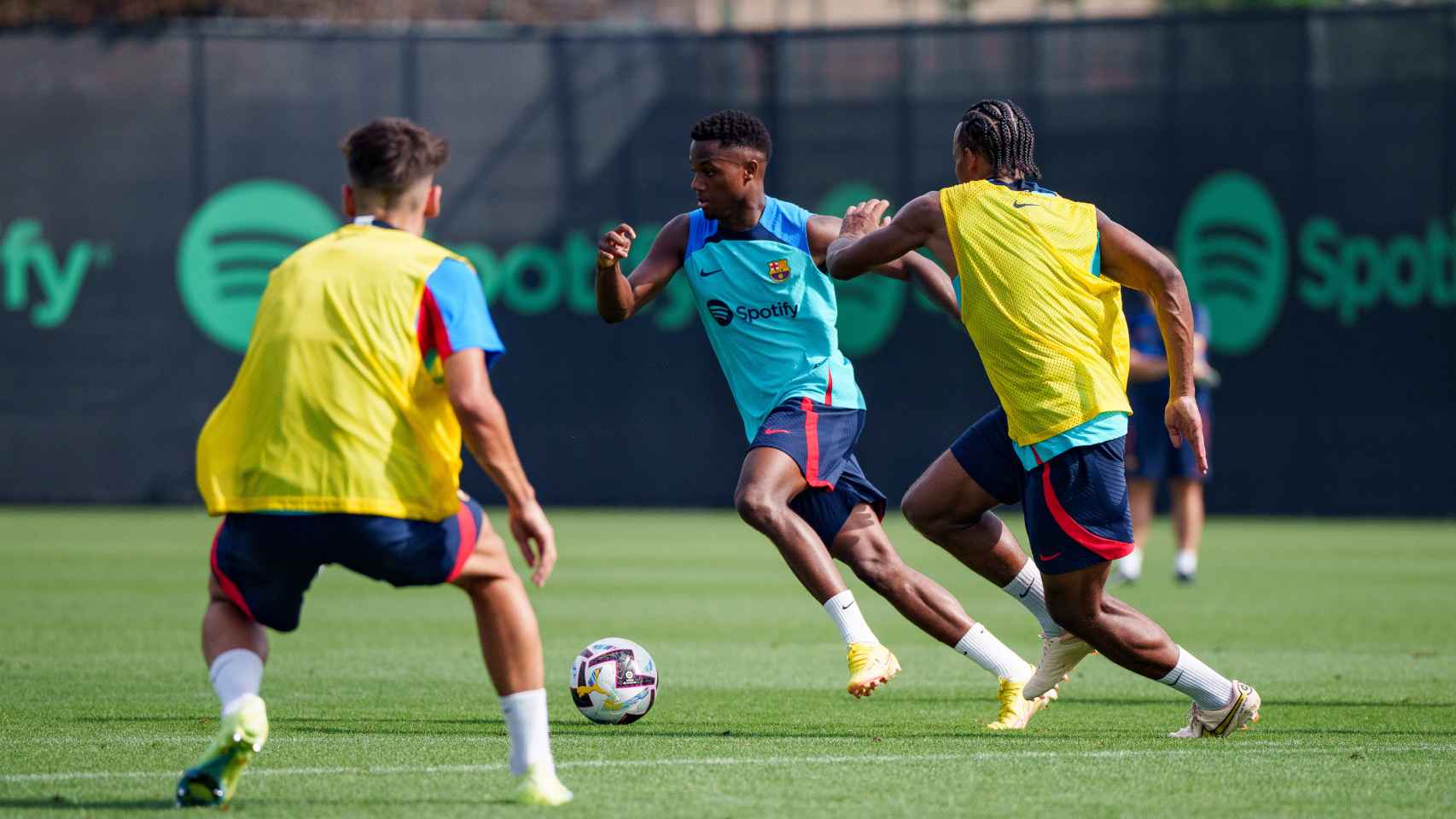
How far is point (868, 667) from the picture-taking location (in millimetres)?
6988

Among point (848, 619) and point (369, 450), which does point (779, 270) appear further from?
point (369, 450)

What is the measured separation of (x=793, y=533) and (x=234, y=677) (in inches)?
105

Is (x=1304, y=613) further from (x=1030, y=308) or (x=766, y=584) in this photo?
(x=1030, y=308)

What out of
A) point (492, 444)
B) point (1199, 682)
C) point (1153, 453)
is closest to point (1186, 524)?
point (1153, 453)

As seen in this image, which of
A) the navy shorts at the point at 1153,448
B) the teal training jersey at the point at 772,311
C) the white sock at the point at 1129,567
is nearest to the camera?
the teal training jersey at the point at 772,311

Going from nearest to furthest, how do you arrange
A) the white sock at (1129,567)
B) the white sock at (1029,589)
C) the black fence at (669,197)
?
the white sock at (1029,589)
the white sock at (1129,567)
the black fence at (669,197)

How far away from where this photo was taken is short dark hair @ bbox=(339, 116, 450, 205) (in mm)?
5180

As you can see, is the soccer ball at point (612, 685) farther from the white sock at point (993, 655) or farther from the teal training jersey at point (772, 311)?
the white sock at point (993, 655)

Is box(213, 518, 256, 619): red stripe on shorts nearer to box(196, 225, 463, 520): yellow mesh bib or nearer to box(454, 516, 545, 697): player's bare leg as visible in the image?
box(196, 225, 463, 520): yellow mesh bib

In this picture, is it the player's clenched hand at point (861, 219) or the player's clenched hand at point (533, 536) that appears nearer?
the player's clenched hand at point (533, 536)

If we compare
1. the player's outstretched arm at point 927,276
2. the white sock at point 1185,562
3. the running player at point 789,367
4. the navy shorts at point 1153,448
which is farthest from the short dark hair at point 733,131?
the white sock at point 1185,562

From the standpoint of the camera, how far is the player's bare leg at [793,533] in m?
7.23

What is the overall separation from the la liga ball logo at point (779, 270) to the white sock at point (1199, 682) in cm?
222

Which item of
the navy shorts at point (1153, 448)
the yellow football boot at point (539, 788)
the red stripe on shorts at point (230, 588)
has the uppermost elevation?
the red stripe on shorts at point (230, 588)
